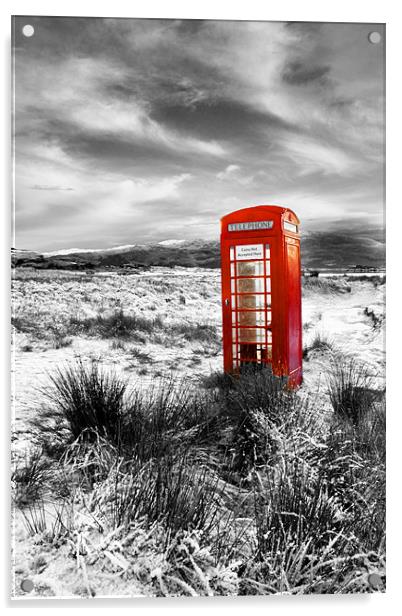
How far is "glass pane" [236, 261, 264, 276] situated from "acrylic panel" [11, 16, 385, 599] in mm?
254

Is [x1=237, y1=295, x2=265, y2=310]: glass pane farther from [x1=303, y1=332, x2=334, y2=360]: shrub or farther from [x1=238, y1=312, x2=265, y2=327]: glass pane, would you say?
[x1=303, y1=332, x2=334, y2=360]: shrub

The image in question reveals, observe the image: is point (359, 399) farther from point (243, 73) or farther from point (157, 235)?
point (243, 73)

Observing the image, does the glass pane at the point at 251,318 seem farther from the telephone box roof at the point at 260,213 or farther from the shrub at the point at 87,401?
the shrub at the point at 87,401

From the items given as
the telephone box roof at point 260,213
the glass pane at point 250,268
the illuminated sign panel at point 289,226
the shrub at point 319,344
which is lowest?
the shrub at point 319,344

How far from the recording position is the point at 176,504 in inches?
79.4

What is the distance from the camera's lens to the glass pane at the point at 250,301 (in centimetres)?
325

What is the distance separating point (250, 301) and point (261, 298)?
2.9 inches

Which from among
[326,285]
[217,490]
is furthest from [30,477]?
[326,285]

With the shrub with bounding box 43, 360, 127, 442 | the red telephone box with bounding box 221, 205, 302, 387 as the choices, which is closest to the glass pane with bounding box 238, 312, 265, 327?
the red telephone box with bounding box 221, 205, 302, 387

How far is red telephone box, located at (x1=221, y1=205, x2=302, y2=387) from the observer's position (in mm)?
3113

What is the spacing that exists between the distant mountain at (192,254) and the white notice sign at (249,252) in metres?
0.14

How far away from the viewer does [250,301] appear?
10.7 ft

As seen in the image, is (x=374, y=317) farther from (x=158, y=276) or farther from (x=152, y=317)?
(x=152, y=317)
